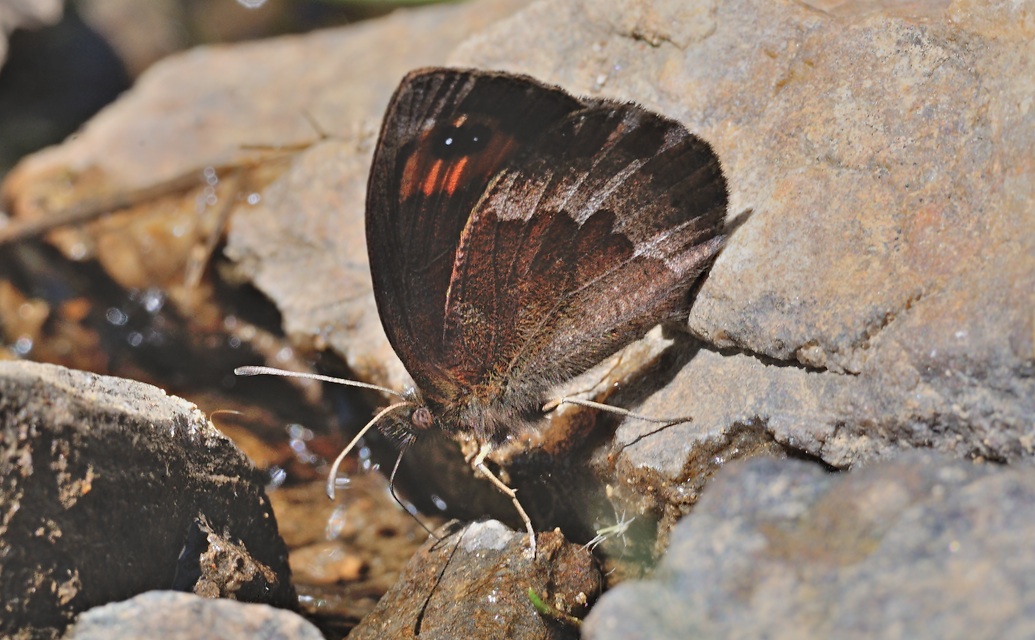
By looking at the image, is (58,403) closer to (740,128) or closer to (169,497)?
(169,497)

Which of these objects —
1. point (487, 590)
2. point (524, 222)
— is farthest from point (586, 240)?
point (487, 590)

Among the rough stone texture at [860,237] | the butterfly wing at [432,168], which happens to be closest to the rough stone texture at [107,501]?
the butterfly wing at [432,168]

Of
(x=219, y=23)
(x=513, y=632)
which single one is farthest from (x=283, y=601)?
(x=219, y=23)

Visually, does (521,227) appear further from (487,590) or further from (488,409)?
(487,590)

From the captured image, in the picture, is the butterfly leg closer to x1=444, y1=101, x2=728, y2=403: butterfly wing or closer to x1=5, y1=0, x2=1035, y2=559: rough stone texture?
x1=5, y1=0, x2=1035, y2=559: rough stone texture

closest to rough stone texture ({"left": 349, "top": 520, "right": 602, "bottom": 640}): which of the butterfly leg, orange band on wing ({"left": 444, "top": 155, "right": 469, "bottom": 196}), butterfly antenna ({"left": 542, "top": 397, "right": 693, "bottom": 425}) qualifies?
the butterfly leg

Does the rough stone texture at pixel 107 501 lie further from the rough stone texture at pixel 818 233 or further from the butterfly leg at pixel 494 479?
the rough stone texture at pixel 818 233

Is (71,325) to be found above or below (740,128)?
below

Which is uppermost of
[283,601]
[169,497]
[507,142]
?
[507,142]
